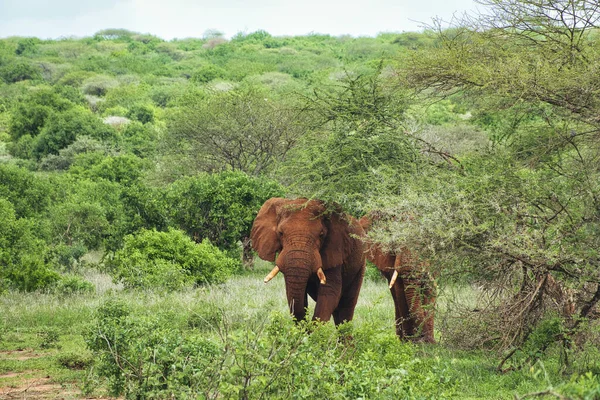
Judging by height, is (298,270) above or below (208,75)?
below

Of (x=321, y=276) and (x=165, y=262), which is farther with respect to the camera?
Answer: (x=165, y=262)

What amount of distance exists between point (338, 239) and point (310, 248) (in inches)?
23.3

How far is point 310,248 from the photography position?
1048 centimetres

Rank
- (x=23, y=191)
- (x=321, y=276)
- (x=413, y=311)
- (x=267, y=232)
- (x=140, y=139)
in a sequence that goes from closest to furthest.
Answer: (x=321, y=276) < (x=267, y=232) < (x=413, y=311) < (x=23, y=191) < (x=140, y=139)

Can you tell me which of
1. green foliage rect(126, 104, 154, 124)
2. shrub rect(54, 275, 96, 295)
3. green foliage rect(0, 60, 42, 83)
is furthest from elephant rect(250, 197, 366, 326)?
green foliage rect(0, 60, 42, 83)

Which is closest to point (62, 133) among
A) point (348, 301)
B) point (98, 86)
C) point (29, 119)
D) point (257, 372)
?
point (29, 119)

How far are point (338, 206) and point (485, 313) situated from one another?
7.63 feet

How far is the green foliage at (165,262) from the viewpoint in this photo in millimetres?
16688

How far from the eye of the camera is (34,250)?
699 inches

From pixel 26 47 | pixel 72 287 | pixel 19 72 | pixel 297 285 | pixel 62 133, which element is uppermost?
pixel 26 47

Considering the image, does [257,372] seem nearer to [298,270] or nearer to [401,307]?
[298,270]

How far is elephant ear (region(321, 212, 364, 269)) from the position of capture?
1084cm

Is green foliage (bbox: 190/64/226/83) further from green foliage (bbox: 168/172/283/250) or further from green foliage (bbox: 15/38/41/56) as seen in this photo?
green foliage (bbox: 168/172/283/250)

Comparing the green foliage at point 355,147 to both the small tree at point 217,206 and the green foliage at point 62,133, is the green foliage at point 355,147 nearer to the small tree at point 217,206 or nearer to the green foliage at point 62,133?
the small tree at point 217,206
